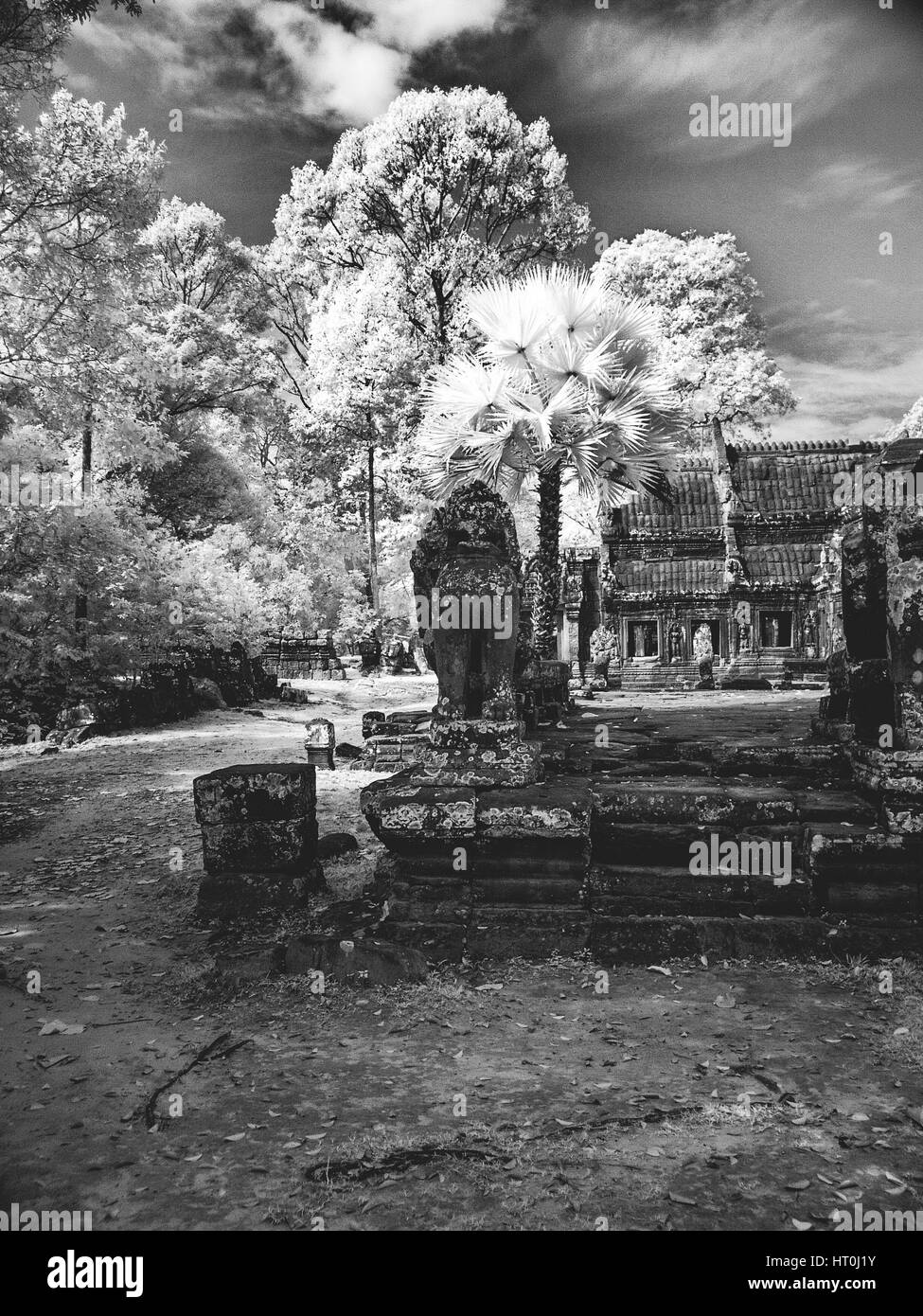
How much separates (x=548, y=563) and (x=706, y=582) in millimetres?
11186

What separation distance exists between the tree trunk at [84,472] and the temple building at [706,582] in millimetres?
11754

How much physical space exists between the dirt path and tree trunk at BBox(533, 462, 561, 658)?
8513mm

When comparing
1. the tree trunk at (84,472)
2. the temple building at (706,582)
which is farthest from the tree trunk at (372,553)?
the tree trunk at (84,472)

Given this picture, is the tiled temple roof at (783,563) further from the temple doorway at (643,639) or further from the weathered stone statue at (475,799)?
the weathered stone statue at (475,799)

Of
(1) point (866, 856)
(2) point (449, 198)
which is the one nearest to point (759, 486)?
(2) point (449, 198)

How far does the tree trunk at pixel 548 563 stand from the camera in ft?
43.0

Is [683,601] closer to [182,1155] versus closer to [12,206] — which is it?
[12,206]

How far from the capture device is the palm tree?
13.1 metres

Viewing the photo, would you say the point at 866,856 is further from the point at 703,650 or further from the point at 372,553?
the point at 372,553

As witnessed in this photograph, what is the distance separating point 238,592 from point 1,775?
25.0 ft

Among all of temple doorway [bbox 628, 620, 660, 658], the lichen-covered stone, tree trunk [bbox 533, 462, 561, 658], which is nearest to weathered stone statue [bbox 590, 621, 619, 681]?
temple doorway [bbox 628, 620, 660, 658]

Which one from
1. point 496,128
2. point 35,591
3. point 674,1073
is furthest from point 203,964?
point 496,128

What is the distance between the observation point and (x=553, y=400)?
13000 mm

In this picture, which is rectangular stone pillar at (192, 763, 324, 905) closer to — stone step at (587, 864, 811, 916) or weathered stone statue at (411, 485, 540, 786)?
Result: weathered stone statue at (411, 485, 540, 786)
